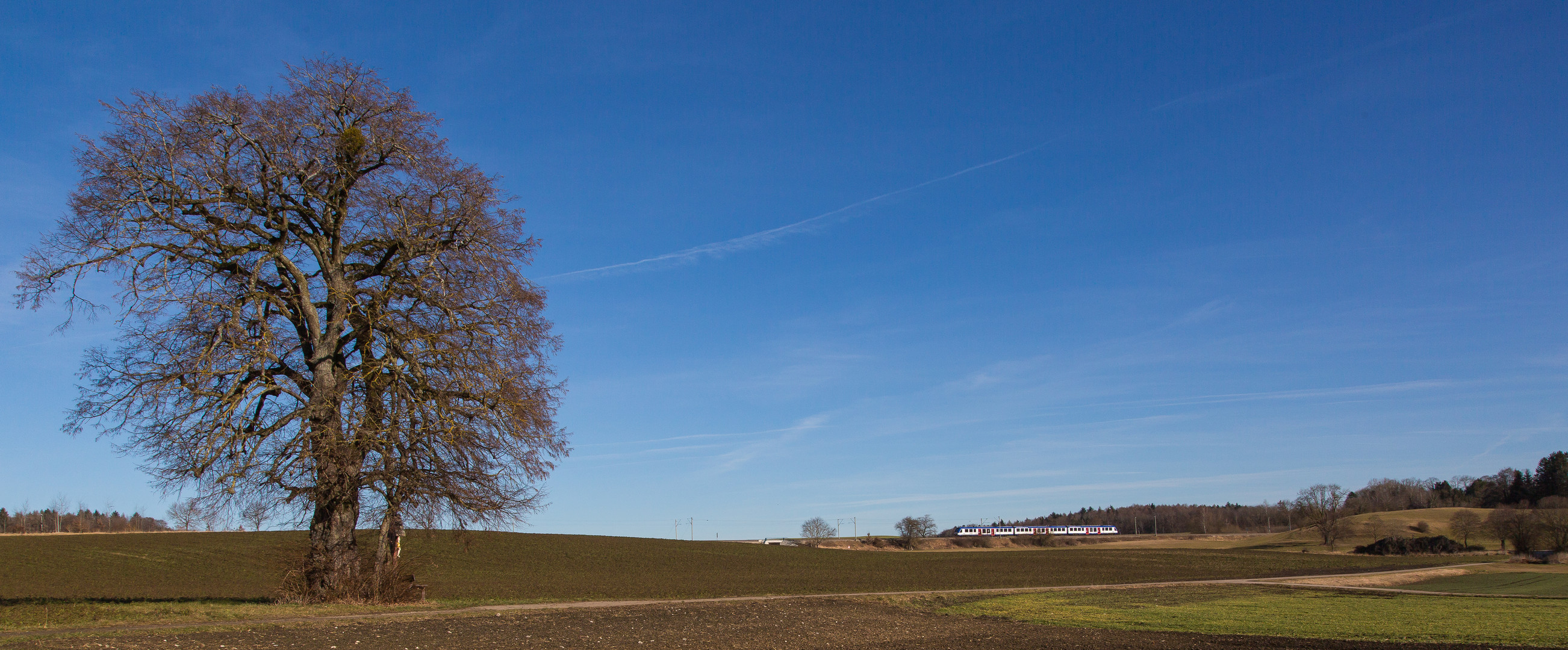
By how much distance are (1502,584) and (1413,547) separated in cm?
5430

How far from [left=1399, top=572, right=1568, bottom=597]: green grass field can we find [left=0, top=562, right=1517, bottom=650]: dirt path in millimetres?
1592

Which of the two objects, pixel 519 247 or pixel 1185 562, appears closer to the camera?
pixel 519 247

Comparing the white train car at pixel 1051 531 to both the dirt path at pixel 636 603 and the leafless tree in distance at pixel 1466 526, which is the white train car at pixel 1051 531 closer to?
the leafless tree in distance at pixel 1466 526

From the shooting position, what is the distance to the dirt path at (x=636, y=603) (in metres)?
13.9

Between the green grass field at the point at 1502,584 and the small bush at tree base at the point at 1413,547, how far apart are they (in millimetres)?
39447

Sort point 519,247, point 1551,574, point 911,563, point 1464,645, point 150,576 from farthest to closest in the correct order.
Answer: point 911,563 → point 1551,574 → point 150,576 → point 519,247 → point 1464,645

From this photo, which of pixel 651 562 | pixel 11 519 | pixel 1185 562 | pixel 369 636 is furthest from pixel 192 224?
pixel 11 519

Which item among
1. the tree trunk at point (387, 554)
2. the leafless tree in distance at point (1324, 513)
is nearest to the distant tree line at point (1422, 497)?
the leafless tree in distance at point (1324, 513)

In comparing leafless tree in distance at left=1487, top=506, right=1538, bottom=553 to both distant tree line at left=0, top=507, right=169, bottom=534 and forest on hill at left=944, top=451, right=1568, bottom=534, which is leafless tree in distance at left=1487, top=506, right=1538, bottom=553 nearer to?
forest on hill at left=944, top=451, right=1568, bottom=534

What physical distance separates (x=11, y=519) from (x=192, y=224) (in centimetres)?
19601

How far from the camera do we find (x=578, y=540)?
78562 mm

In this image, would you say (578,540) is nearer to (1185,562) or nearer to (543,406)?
(1185,562)

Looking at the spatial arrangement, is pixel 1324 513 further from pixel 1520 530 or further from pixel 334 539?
pixel 334 539

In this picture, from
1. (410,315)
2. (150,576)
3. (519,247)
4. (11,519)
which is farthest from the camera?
(11,519)
